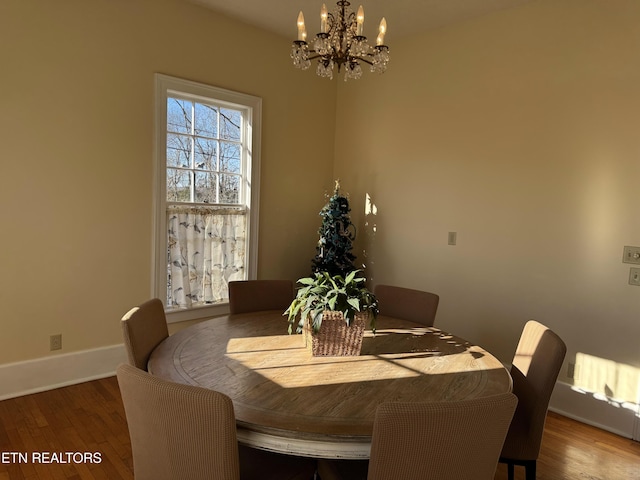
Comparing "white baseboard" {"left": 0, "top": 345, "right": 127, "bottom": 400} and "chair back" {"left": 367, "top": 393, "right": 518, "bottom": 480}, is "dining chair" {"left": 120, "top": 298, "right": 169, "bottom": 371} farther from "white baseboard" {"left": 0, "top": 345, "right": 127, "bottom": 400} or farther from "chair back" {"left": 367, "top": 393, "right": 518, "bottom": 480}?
"white baseboard" {"left": 0, "top": 345, "right": 127, "bottom": 400}

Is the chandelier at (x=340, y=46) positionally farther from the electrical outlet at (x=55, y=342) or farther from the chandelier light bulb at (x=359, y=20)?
the electrical outlet at (x=55, y=342)

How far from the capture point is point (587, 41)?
3.01 m

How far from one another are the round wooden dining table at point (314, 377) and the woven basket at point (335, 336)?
0.04 meters

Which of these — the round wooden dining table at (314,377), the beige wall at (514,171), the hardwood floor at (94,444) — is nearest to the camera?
the round wooden dining table at (314,377)

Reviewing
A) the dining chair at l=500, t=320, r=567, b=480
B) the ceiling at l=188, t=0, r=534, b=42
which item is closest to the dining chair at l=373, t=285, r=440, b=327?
the dining chair at l=500, t=320, r=567, b=480

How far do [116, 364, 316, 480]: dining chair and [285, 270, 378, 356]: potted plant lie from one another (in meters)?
0.67

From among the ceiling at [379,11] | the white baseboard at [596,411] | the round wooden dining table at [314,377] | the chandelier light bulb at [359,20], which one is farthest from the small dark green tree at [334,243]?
the chandelier light bulb at [359,20]

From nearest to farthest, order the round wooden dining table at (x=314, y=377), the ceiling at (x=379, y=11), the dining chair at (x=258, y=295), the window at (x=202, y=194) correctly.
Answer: the round wooden dining table at (x=314, y=377)
the dining chair at (x=258, y=295)
the ceiling at (x=379, y=11)
the window at (x=202, y=194)

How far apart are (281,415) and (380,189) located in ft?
10.8

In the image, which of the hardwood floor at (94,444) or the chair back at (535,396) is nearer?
the chair back at (535,396)

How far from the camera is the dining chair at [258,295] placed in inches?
106

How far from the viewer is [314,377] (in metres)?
1.61

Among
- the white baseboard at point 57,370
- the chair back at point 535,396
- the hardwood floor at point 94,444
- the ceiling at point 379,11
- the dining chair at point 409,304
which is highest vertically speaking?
the ceiling at point 379,11

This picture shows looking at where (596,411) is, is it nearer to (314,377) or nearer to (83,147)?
(314,377)
